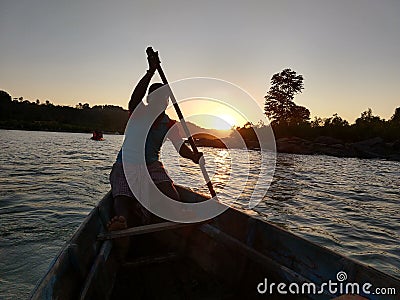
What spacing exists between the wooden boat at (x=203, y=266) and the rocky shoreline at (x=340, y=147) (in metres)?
30.3

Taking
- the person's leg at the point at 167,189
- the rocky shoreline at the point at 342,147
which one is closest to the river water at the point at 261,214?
the person's leg at the point at 167,189

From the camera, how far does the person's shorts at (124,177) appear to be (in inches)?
175

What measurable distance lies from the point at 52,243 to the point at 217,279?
402cm

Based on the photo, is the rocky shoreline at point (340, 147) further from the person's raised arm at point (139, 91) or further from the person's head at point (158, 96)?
the person's raised arm at point (139, 91)

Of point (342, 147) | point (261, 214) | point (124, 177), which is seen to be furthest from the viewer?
point (342, 147)

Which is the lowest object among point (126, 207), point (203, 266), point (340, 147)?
point (203, 266)

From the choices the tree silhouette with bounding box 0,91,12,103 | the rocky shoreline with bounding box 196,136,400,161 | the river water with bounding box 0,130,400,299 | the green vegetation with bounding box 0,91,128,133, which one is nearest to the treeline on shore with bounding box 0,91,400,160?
the rocky shoreline with bounding box 196,136,400,161

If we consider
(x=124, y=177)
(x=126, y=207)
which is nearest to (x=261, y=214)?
(x=126, y=207)

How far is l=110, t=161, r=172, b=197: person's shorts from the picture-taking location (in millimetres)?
4449

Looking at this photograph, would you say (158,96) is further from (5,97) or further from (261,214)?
(5,97)

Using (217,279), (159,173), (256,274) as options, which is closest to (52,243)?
(159,173)

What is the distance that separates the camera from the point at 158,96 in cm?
469

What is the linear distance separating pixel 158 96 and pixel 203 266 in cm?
257

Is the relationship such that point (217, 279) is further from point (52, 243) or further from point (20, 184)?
point (20, 184)
